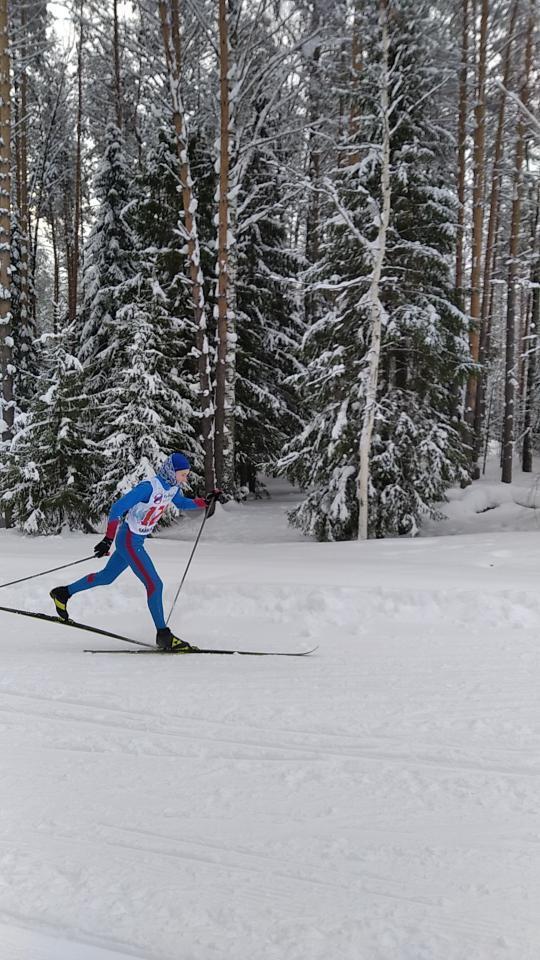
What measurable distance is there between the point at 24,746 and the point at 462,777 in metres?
2.81

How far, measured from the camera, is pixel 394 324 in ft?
37.8

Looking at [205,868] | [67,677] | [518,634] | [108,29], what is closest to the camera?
[205,868]

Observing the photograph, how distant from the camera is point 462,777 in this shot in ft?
12.0

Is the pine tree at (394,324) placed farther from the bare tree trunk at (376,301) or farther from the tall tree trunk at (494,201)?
the tall tree trunk at (494,201)

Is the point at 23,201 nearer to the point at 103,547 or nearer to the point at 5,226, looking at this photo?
the point at 5,226

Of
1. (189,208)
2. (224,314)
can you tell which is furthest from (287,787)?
(189,208)

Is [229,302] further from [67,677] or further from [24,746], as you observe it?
[24,746]

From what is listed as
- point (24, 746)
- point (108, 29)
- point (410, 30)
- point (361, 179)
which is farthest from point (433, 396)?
point (108, 29)

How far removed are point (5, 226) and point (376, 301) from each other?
8.80 meters

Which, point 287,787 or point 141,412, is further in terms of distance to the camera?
point 141,412

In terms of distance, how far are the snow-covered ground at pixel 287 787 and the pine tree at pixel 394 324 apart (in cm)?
495

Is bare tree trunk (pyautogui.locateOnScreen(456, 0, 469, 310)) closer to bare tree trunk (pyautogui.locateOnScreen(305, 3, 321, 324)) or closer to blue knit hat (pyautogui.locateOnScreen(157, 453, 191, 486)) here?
bare tree trunk (pyautogui.locateOnScreen(305, 3, 321, 324))

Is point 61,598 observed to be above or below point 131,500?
below

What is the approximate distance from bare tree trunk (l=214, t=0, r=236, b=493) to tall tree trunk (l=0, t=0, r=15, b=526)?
4.76 m
